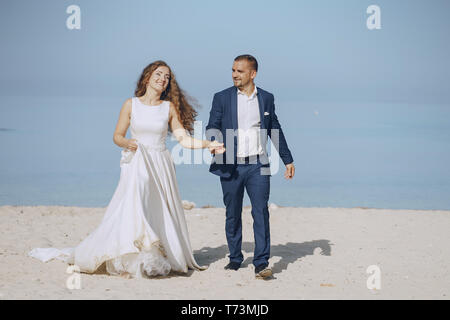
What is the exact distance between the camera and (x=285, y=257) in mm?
8469

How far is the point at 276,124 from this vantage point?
285 inches

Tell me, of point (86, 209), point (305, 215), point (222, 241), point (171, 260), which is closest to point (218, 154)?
point (171, 260)

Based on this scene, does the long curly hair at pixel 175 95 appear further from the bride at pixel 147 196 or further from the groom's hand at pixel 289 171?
the groom's hand at pixel 289 171

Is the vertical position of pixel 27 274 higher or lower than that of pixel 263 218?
lower

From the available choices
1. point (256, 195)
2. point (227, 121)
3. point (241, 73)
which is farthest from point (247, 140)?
point (241, 73)

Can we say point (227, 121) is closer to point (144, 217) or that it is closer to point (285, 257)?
point (144, 217)

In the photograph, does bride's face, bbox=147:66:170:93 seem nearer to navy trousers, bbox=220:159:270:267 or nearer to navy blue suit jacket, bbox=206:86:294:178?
navy blue suit jacket, bbox=206:86:294:178

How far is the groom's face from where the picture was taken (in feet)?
22.8

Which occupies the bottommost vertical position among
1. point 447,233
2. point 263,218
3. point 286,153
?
point 447,233

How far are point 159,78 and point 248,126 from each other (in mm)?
1014

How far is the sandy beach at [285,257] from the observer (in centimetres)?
643

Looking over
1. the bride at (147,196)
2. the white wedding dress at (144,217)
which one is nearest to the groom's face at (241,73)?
the bride at (147,196)
